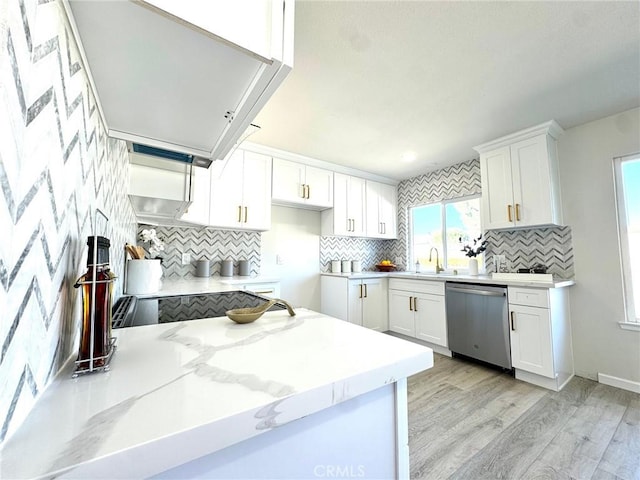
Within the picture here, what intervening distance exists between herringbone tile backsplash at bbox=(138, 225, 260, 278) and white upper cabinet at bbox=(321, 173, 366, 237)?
101 cm

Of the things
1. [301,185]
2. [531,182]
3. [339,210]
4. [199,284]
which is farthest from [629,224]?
[199,284]

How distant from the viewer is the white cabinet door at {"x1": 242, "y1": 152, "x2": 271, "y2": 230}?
9.36ft

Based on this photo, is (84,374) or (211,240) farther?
(211,240)

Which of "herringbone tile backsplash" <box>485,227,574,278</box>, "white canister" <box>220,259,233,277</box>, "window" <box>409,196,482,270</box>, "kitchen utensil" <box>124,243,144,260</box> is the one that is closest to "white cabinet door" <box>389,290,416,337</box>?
"window" <box>409,196,482,270</box>

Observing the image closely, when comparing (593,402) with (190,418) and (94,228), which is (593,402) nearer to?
(190,418)

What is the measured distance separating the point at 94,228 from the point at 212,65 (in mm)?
605

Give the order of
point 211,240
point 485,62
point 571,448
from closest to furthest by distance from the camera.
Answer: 1. point 571,448
2. point 485,62
3. point 211,240

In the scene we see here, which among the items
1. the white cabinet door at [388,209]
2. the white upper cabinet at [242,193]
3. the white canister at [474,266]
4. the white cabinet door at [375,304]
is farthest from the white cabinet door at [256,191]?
the white canister at [474,266]

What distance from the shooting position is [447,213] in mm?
3621

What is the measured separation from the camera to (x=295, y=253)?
3557mm

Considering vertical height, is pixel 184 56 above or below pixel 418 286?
above

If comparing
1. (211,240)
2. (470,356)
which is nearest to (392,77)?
(211,240)

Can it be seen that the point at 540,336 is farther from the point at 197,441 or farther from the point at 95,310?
the point at 95,310

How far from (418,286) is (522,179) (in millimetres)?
1555
